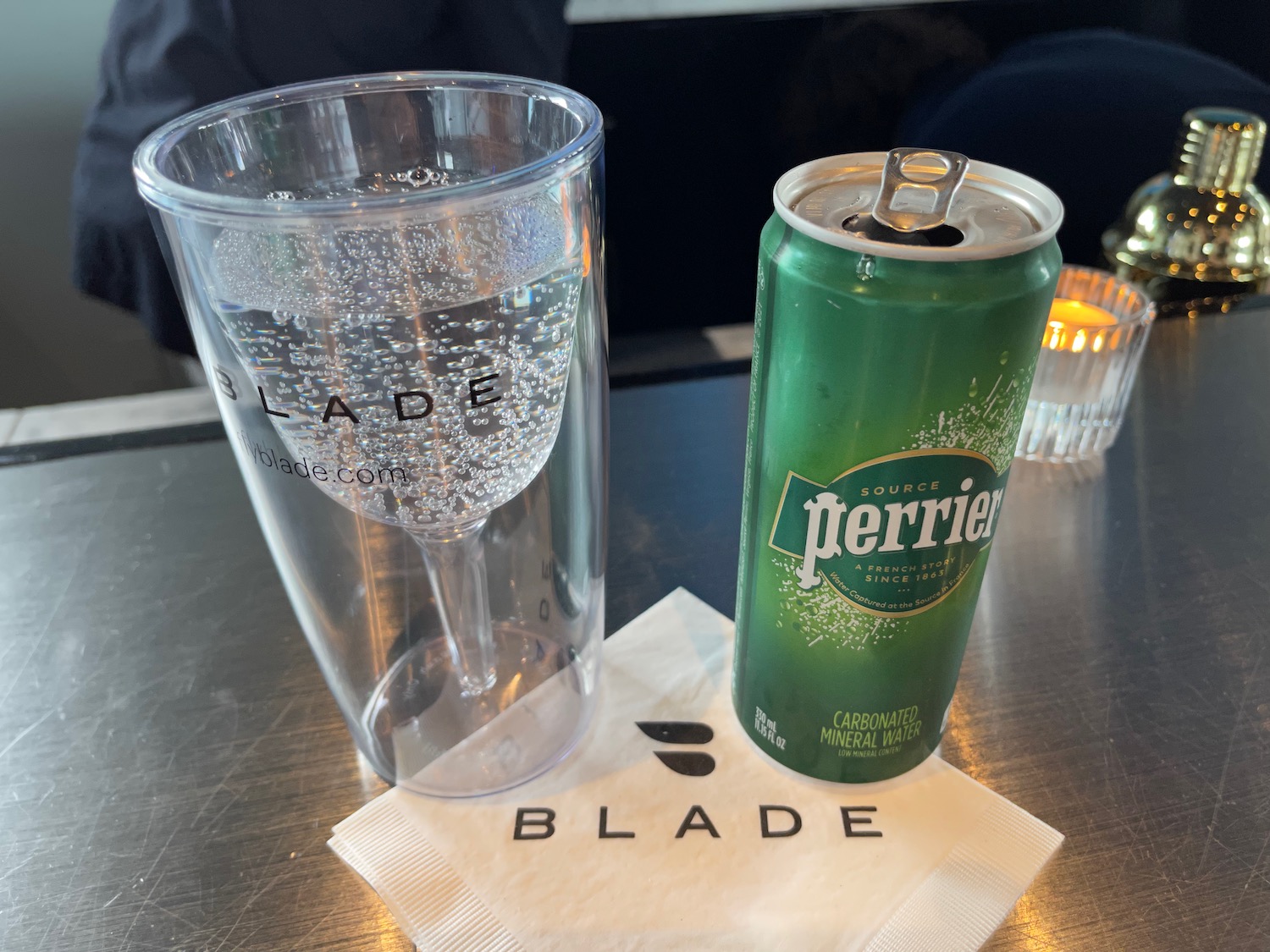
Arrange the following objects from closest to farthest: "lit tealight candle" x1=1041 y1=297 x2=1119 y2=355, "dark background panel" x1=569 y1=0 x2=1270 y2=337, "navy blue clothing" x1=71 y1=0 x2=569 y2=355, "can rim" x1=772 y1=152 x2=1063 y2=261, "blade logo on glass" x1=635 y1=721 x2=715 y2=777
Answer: "can rim" x1=772 y1=152 x2=1063 y2=261, "blade logo on glass" x1=635 y1=721 x2=715 y2=777, "lit tealight candle" x1=1041 y1=297 x2=1119 y2=355, "navy blue clothing" x1=71 y1=0 x2=569 y2=355, "dark background panel" x1=569 y1=0 x2=1270 y2=337

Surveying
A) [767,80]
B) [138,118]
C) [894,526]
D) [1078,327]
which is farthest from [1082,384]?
[138,118]

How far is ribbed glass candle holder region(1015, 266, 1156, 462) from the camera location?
0.72m

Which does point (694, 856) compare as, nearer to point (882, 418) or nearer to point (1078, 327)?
point (882, 418)

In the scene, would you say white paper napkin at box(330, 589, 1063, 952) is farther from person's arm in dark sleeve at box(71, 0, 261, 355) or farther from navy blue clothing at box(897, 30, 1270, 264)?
navy blue clothing at box(897, 30, 1270, 264)

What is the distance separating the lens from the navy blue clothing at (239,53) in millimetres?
1078

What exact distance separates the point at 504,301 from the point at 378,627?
0.28 m

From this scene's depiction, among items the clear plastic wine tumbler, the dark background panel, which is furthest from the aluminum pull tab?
the dark background panel

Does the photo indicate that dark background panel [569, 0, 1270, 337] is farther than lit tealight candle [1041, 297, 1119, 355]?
Yes

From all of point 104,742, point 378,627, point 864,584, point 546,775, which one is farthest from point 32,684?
point 864,584

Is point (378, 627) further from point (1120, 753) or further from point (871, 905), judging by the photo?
point (1120, 753)

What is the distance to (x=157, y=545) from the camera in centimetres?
67

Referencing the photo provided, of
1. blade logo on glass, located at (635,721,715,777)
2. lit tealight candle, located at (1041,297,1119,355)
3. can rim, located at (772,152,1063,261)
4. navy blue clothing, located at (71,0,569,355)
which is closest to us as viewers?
can rim, located at (772,152,1063,261)

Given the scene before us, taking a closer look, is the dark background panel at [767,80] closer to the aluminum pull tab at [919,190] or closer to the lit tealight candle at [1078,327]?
the lit tealight candle at [1078,327]

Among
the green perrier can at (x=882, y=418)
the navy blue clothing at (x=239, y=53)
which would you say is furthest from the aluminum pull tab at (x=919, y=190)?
the navy blue clothing at (x=239, y=53)
